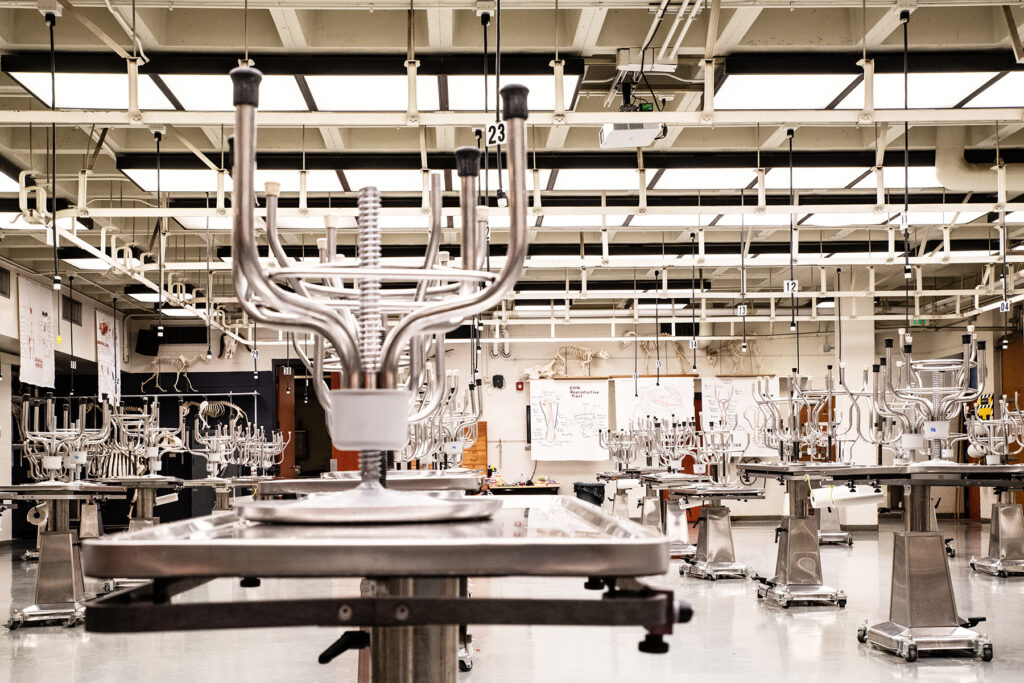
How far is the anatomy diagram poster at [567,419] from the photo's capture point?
1734 cm

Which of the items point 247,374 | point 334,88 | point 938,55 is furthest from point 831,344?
point 334,88

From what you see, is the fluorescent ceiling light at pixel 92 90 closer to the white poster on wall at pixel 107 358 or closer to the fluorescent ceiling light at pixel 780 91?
the fluorescent ceiling light at pixel 780 91

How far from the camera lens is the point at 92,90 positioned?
5.96 m

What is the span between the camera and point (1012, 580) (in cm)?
870

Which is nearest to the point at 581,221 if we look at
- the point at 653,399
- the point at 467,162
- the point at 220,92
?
the point at 220,92

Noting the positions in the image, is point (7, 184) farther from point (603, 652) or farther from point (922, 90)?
point (922, 90)

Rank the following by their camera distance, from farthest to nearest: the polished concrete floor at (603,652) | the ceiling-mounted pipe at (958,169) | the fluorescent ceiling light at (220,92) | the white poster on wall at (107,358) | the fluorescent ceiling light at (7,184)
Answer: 1. the white poster on wall at (107,358)
2. the ceiling-mounted pipe at (958,169)
3. the fluorescent ceiling light at (7,184)
4. the fluorescent ceiling light at (220,92)
5. the polished concrete floor at (603,652)

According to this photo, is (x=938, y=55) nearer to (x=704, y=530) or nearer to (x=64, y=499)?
(x=704, y=530)

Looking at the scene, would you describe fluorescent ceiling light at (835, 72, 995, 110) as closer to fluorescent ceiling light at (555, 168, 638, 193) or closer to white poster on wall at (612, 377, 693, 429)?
fluorescent ceiling light at (555, 168, 638, 193)

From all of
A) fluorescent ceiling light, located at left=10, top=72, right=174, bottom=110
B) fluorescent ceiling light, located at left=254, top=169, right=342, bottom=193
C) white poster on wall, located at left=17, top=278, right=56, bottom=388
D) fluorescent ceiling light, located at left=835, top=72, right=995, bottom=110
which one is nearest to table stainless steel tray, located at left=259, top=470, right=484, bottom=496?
fluorescent ceiling light, located at left=10, top=72, right=174, bottom=110

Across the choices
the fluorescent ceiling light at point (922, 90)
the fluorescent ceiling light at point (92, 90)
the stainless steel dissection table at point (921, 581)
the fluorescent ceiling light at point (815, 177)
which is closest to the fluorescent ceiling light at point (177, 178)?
the fluorescent ceiling light at point (92, 90)

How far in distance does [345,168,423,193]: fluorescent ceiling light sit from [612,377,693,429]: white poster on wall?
933 centimetres

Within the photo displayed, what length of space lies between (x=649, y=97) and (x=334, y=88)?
2.23 meters

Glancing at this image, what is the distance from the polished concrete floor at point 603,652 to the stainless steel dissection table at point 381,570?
4.23 meters
